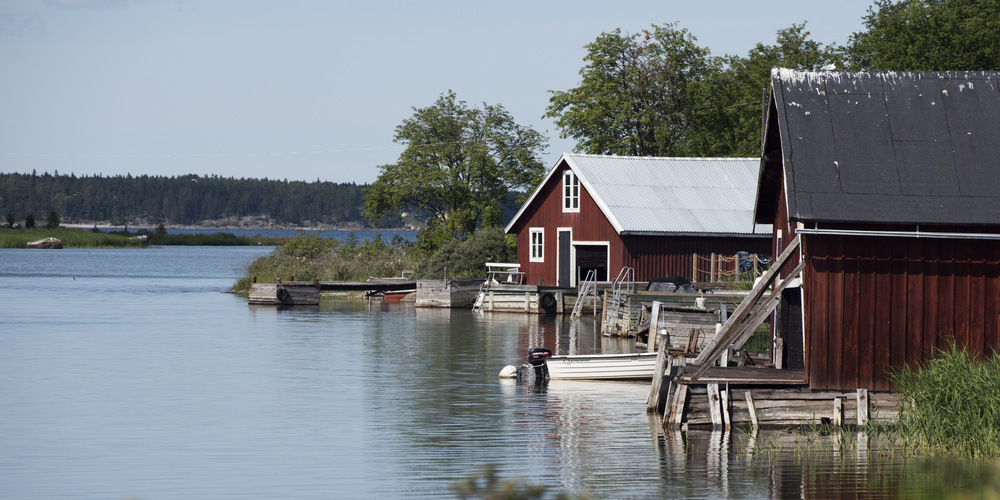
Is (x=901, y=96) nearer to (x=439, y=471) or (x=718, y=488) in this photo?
(x=718, y=488)

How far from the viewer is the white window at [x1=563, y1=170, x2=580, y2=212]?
5009 cm

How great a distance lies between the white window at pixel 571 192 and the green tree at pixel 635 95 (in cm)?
1526

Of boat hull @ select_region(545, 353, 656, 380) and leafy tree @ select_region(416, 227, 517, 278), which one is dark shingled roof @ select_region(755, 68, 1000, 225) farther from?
leafy tree @ select_region(416, 227, 517, 278)

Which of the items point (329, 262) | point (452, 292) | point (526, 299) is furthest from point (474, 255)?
point (329, 262)

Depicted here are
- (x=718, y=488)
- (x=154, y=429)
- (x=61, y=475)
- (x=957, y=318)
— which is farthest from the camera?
(x=154, y=429)

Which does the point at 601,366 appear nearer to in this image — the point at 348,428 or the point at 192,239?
the point at 348,428

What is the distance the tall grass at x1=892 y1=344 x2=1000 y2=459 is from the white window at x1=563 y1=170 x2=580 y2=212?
109 ft

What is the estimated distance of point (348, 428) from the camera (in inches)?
826

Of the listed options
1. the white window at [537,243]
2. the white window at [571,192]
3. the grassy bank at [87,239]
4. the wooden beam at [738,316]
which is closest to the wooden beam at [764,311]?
the wooden beam at [738,316]

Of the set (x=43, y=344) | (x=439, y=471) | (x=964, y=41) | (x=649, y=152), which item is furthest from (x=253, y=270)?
(x=439, y=471)

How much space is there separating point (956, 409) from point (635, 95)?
51331 millimetres

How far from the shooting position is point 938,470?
15719 millimetres

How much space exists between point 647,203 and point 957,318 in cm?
3113

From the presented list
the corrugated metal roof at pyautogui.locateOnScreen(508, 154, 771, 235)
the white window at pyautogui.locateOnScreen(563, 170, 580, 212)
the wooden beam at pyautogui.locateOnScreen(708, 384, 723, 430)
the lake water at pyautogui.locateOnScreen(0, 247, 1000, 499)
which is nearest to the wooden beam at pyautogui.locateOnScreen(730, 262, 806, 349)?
the wooden beam at pyautogui.locateOnScreen(708, 384, 723, 430)
